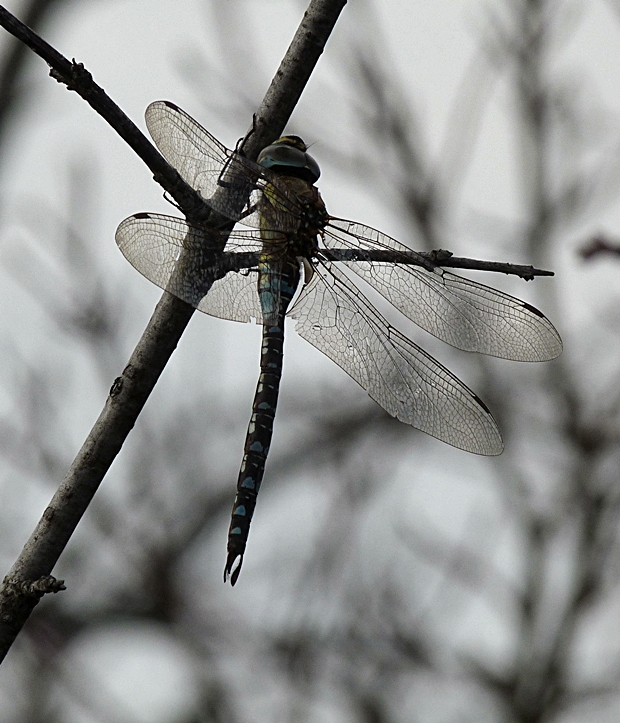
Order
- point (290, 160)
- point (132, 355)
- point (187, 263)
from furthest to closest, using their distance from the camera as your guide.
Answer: point (290, 160) < point (187, 263) < point (132, 355)

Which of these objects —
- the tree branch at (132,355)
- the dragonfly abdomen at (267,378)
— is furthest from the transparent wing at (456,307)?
the tree branch at (132,355)

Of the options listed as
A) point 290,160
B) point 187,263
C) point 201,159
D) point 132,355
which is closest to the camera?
point 132,355

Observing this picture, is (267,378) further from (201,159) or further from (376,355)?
(201,159)

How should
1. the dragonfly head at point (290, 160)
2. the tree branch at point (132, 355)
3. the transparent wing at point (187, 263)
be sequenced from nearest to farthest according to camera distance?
the tree branch at point (132, 355) → the transparent wing at point (187, 263) → the dragonfly head at point (290, 160)

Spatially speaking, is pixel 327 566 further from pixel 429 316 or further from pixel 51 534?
pixel 51 534

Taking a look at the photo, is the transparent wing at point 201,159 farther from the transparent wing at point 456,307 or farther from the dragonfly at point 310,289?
the transparent wing at point 456,307

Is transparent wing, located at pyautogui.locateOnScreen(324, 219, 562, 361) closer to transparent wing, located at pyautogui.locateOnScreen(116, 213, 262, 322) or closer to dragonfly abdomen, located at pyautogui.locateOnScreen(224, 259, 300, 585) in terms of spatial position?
dragonfly abdomen, located at pyautogui.locateOnScreen(224, 259, 300, 585)

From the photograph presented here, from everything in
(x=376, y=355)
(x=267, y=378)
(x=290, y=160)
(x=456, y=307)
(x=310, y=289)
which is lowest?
(x=267, y=378)

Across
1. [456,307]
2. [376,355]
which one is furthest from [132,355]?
[456,307]
